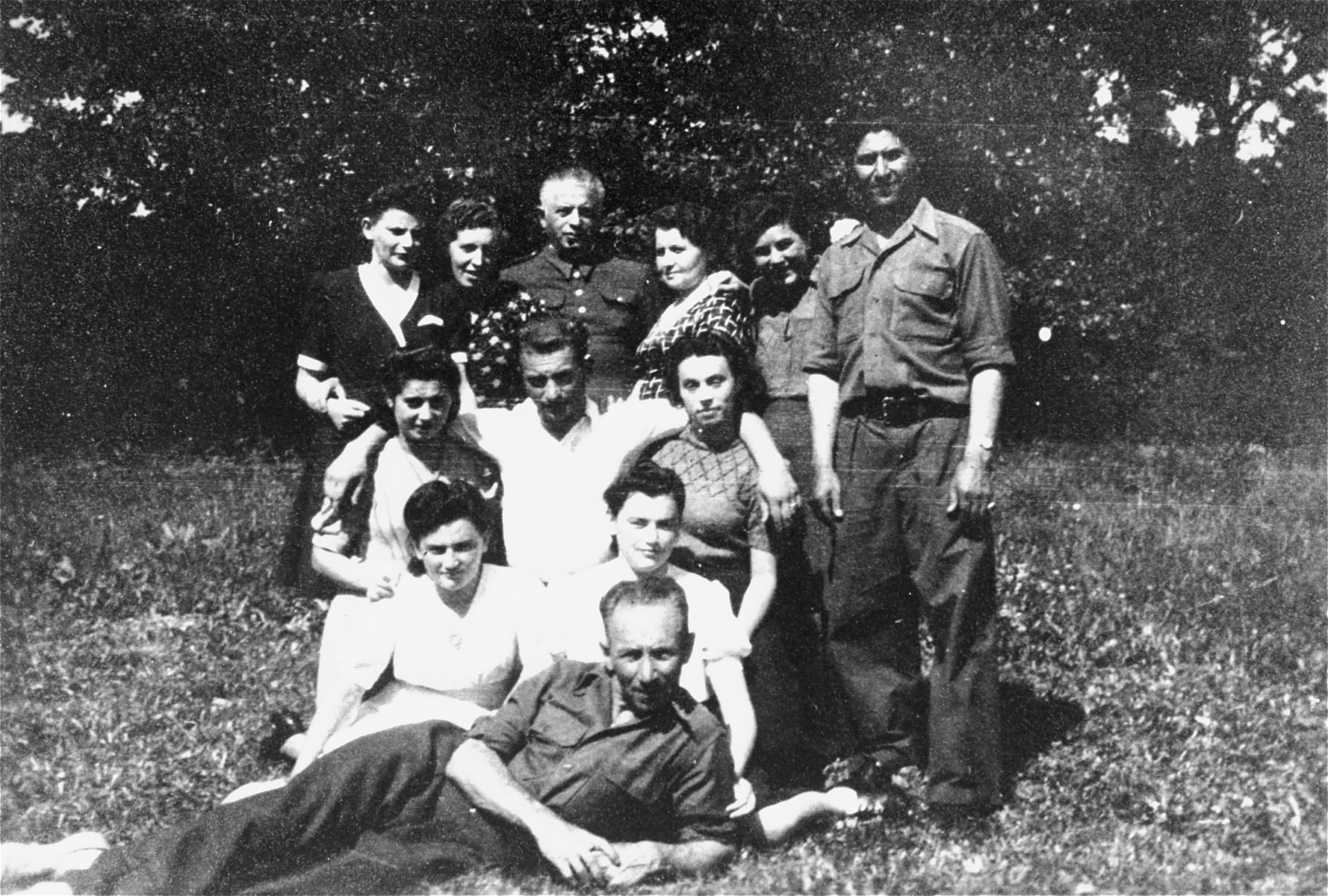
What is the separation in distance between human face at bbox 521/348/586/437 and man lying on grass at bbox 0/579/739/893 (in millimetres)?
785

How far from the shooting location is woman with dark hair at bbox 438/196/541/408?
4652mm

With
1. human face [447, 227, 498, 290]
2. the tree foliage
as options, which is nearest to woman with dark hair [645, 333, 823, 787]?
human face [447, 227, 498, 290]

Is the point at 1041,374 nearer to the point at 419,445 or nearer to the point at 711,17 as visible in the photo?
the point at 711,17

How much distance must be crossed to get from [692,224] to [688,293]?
254mm

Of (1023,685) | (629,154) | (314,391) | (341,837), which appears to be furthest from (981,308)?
(629,154)

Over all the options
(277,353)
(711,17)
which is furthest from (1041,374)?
(277,353)

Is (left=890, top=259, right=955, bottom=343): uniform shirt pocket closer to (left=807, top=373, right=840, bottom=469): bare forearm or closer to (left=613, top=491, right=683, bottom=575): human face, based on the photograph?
(left=807, top=373, right=840, bottom=469): bare forearm

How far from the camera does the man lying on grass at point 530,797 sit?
345 cm

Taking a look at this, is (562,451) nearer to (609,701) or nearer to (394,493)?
(394,493)

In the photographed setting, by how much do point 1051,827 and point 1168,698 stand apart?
1390mm

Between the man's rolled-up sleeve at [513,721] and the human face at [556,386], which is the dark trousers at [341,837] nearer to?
the man's rolled-up sleeve at [513,721]

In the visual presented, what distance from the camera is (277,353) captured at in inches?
524

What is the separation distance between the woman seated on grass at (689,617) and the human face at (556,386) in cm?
34

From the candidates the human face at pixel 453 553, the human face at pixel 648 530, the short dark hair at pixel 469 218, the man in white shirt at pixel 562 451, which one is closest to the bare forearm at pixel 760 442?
the man in white shirt at pixel 562 451
